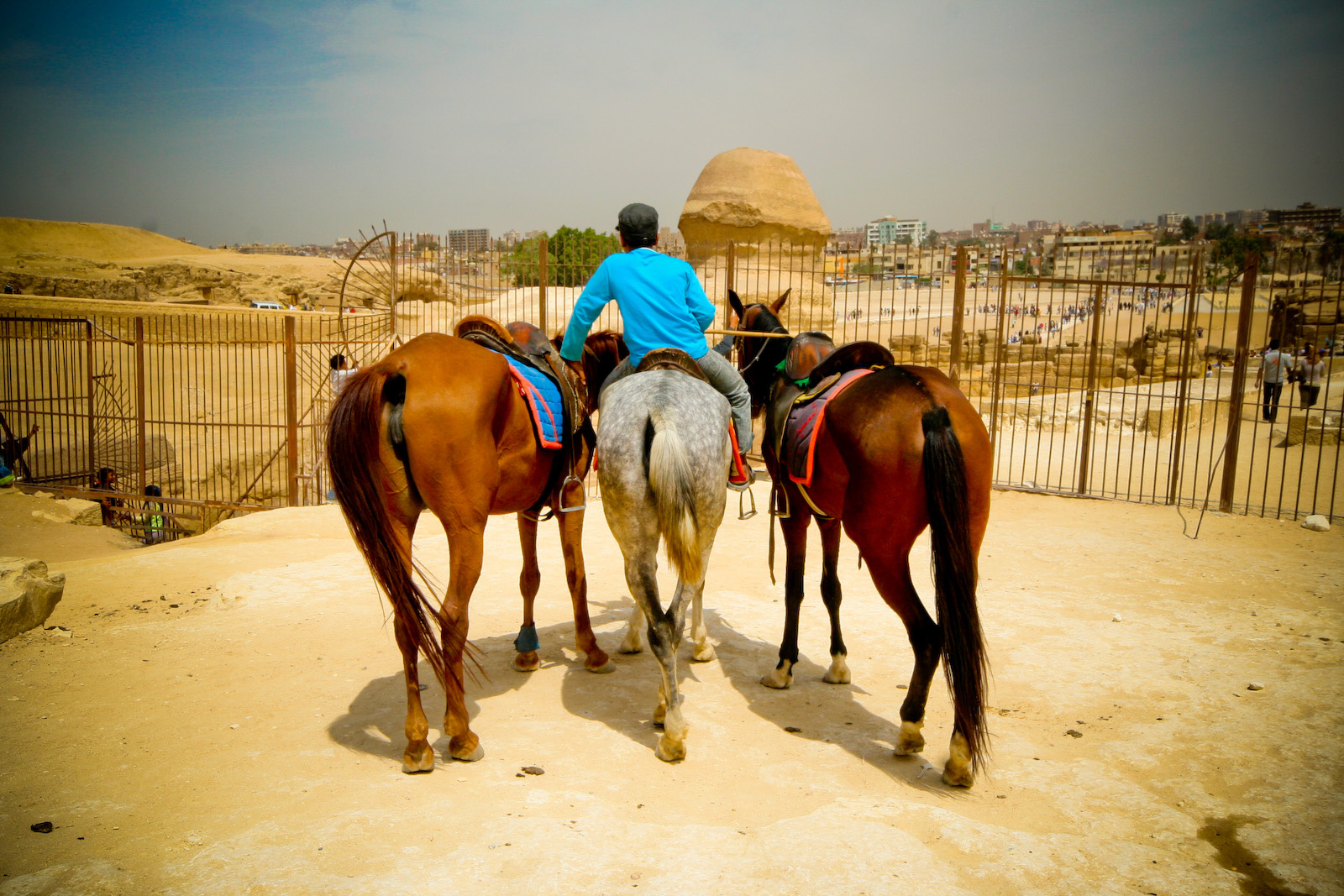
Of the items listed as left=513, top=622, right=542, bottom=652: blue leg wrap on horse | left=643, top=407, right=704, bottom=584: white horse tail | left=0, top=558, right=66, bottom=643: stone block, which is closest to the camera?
left=643, top=407, right=704, bottom=584: white horse tail

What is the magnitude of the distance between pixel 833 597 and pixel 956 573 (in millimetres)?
1443

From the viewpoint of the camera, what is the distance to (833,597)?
4.87 m

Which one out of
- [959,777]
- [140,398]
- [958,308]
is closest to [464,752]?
[959,777]

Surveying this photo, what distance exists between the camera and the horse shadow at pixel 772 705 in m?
3.86

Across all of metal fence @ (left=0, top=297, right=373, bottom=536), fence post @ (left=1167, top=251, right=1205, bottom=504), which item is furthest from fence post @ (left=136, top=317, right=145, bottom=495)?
fence post @ (left=1167, top=251, right=1205, bottom=504)

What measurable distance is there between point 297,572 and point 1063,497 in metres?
8.75

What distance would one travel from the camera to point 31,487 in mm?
10664

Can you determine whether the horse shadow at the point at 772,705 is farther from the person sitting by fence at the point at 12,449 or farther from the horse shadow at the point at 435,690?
the person sitting by fence at the point at 12,449

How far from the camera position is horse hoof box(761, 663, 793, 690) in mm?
4711

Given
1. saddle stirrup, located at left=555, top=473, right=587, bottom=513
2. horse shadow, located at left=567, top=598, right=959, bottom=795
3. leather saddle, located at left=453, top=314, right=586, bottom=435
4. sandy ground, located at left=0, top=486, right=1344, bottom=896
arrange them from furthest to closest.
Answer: saddle stirrup, located at left=555, top=473, right=587, bottom=513 < leather saddle, located at left=453, top=314, right=586, bottom=435 < horse shadow, located at left=567, top=598, right=959, bottom=795 < sandy ground, located at left=0, top=486, right=1344, bottom=896

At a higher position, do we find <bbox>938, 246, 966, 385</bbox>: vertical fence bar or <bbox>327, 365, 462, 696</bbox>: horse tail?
<bbox>938, 246, 966, 385</bbox>: vertical fence bar

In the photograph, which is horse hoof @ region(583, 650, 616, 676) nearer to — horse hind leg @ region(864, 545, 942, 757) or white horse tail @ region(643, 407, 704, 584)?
white horse tail @ region(643, 407, 704, 584)

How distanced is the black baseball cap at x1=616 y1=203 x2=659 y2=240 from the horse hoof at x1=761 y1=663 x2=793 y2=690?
272cm

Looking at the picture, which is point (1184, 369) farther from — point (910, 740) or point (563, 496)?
point (563, 496)
